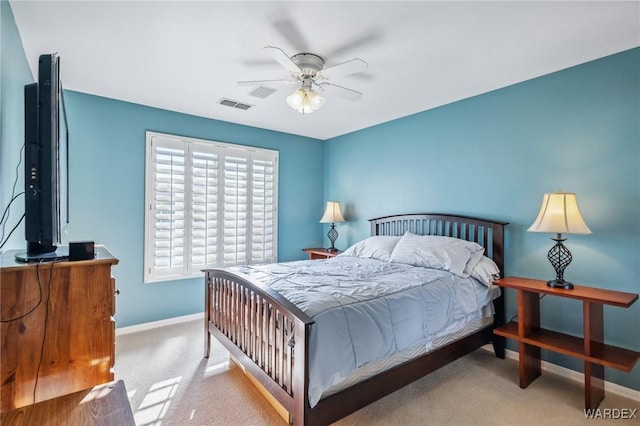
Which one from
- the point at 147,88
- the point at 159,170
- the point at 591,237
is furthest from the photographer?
the point at 159,170

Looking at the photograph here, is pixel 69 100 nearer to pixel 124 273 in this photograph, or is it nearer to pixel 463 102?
pixel 124 273

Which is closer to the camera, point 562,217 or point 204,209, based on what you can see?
point 562,217

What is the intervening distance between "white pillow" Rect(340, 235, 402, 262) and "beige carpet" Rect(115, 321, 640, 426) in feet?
4.13

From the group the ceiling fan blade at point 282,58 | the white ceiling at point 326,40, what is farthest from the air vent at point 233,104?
the ceiling fan blade at point 282,58

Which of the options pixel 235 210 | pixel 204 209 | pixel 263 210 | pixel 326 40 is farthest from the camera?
pixel 263 210

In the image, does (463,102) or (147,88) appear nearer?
(147,88)

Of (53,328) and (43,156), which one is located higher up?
(43,156)

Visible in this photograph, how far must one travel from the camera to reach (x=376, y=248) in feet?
12.0

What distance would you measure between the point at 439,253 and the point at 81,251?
2764mm

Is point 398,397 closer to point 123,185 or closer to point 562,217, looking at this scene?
point 562,217

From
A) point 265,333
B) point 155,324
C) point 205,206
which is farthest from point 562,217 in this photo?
point 155,324

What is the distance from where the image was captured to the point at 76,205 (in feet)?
10.9

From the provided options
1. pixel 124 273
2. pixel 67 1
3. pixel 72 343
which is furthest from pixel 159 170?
pixel 72 343

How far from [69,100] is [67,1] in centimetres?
175
